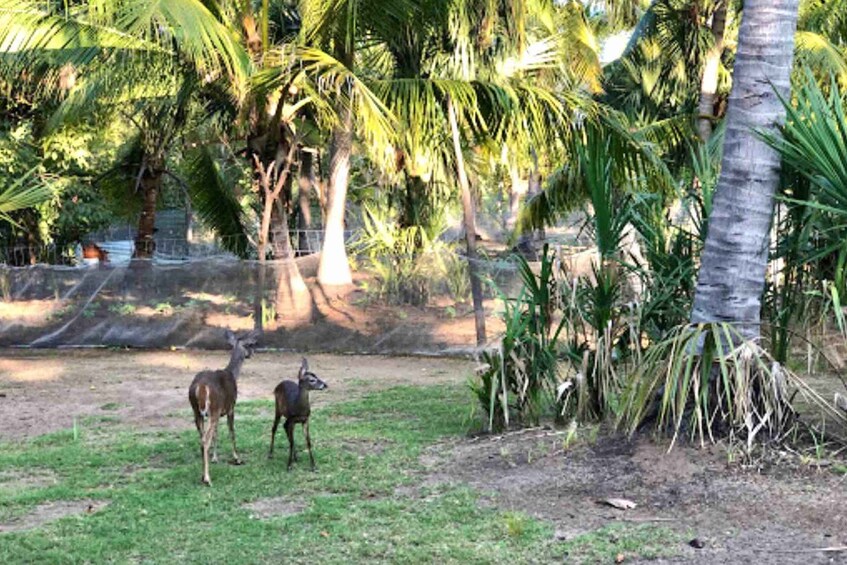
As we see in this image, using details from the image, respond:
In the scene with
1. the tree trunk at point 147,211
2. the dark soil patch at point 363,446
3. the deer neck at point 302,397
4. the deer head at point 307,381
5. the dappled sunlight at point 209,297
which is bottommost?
the dark soil patch at point 363,446

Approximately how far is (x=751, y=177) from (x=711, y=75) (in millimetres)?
11606

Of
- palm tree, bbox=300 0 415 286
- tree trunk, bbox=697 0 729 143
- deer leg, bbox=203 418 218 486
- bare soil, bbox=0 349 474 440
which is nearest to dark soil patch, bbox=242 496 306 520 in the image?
deer leg, bbox=203 418 218 486

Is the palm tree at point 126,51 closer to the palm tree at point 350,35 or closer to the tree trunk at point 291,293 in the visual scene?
the palm tree at point 350,35

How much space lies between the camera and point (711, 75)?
17.3 meters

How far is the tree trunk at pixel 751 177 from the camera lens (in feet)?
21.0

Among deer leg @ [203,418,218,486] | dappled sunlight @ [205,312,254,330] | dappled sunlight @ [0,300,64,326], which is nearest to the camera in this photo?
deer leg @ [203,418,218,486]

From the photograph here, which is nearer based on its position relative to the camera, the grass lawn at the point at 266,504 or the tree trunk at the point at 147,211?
the grass lawn at the point at 266,504

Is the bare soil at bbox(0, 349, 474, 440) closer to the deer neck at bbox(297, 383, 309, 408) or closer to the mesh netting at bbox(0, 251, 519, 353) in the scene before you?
the mesh netting at bbox(0, 251, 519, 353)

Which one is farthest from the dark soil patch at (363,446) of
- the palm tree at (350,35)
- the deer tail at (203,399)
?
the palm tree at (350,35)

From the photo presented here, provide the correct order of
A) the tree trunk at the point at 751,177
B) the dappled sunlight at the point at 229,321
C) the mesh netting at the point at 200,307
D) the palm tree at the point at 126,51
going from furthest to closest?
the dappled sunlight at the point at 229,321 < the mesh netting at the point at 200,307 < the palm tree at the point at 126,51 < the tree trunk at the point at 751,177

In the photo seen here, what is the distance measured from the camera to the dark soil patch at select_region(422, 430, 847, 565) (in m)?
5.18

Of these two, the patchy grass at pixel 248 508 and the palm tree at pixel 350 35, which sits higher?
the palm tree at pixel 350 35

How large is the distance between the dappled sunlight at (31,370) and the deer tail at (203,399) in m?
6.76

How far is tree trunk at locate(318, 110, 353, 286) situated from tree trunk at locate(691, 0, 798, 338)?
942 cm
